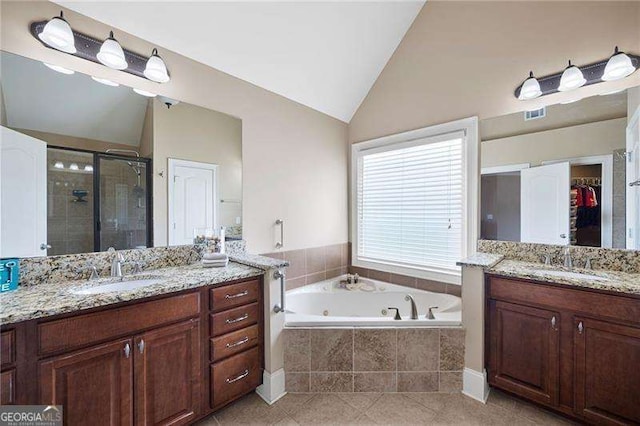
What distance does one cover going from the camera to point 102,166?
1.82m

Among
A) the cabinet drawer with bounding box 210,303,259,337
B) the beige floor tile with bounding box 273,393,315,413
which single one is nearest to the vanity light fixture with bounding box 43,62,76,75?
the cabinet drawer with bounding box 210,303,259,337

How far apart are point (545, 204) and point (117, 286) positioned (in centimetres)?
303

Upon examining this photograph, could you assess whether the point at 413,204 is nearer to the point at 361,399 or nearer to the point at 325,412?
the point at 361,399

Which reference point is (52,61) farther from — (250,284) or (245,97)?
(250,284)

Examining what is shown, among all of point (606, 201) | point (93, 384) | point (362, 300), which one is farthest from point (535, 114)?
point (93, 384)

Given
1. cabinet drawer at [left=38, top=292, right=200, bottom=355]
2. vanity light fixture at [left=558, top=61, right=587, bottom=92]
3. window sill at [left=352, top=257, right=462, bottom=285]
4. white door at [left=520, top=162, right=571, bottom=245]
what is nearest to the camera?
cabinet drawer at [left=38, top=292, right=200, bottom=355]

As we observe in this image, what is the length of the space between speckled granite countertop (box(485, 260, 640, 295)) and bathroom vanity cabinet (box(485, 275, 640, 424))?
0.15 feet

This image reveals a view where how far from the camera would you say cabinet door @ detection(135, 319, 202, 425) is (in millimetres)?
1454

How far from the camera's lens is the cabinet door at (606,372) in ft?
4.97

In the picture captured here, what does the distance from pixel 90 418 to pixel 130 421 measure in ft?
0.60

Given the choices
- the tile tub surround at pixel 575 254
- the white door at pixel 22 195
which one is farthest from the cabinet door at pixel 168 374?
the tile tub surround at pixel 575 254

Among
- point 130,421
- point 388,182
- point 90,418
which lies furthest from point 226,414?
point 388,182

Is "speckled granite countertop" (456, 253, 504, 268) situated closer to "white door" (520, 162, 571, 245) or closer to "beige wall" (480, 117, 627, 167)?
"white door" (520, 162, 571, 245)

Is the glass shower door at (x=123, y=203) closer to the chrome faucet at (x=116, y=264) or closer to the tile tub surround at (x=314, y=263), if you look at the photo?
the chrome faucet at (x=116, y=264)
